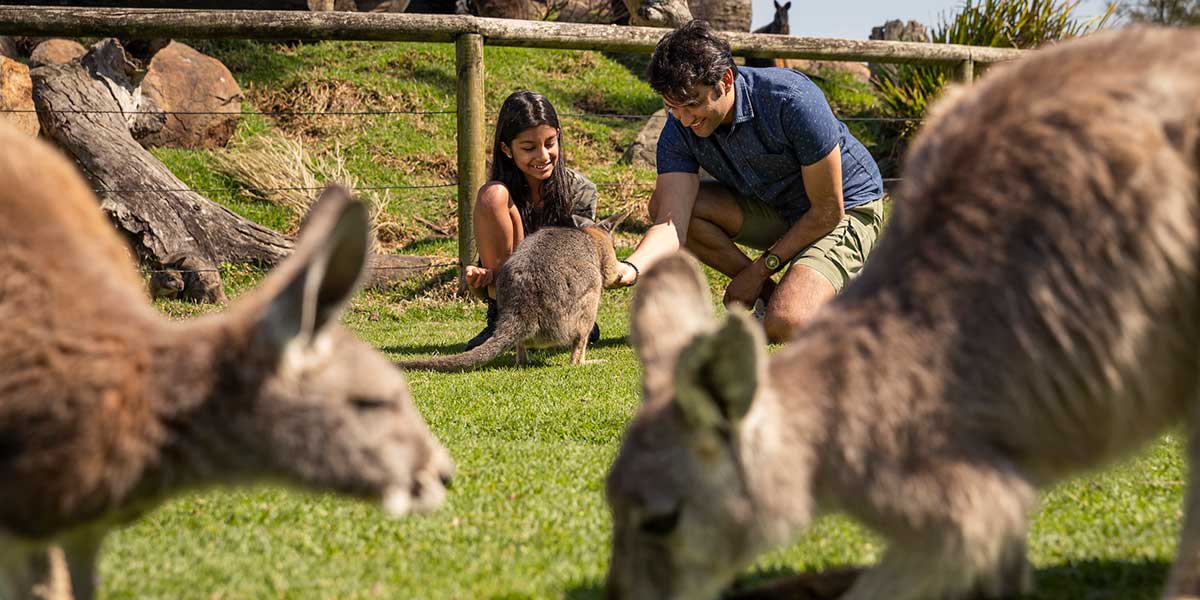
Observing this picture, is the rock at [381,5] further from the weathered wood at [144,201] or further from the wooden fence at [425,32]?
the wooden fence at [425,32]

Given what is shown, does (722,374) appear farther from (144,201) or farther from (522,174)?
(144,201)

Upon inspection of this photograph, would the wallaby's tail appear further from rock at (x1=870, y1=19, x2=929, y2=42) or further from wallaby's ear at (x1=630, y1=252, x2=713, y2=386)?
rock at (x1=870, y1=19, x2=929, y2=42)

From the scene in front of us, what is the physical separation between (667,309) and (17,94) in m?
7.70

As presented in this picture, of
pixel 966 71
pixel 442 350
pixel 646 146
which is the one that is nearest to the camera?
pixel 442 350

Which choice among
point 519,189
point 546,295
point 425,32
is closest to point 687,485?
point 546,295

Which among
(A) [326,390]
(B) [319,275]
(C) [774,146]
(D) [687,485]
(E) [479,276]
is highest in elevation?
(B) [319,275]

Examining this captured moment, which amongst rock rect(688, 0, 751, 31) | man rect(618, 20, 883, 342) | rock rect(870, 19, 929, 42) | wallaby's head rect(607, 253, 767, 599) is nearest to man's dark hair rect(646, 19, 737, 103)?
man rect(618, 20, 883, 342)

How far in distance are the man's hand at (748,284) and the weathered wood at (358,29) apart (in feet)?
8.39

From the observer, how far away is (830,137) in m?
6.02

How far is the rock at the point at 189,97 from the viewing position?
38.7 feet

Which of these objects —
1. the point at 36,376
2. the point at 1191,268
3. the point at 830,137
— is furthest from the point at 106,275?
the point at 830,137

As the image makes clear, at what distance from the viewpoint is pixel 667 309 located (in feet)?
8.50

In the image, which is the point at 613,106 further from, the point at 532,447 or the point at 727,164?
the point at 532,447

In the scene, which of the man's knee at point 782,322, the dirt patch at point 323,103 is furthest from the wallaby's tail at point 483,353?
the dirt patch at point 323,103
